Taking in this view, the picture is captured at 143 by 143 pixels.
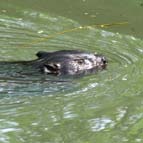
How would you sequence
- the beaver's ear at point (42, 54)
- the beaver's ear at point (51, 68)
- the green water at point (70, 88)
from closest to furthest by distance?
the green water at point (70, 88) → the beaver's ear at point (51, 68) → the beaver's ear at point (42, 54)

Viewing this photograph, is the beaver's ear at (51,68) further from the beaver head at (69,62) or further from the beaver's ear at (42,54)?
the beaver's ear at (42,54)

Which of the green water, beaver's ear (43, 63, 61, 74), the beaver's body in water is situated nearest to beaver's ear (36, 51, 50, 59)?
the beaver's body in water

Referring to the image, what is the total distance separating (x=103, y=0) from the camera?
46.9 ft

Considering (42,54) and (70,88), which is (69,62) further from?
(70,88)

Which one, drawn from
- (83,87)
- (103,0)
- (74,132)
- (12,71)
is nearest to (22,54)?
(12,71)

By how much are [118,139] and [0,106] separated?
5.62 feet

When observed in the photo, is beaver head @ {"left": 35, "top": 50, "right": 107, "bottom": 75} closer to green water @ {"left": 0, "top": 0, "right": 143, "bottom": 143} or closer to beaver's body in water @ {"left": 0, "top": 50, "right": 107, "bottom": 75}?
beaver's body in water @ {"left": 0, "top": 50, "right": 107, "bottom": 75}

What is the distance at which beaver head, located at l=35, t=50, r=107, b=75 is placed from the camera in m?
8.88

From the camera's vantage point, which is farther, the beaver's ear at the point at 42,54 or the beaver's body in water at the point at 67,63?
the beaver's ear at the point at 42,54

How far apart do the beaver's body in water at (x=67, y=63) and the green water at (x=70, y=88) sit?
183mm

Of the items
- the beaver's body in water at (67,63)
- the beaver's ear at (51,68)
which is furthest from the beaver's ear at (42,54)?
the beaver's ear at (51,68)

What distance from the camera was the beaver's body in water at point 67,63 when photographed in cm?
888

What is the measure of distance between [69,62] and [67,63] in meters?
0.03

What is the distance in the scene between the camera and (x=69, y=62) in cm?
902
